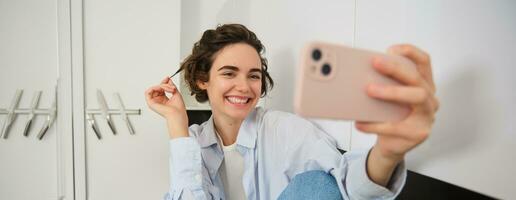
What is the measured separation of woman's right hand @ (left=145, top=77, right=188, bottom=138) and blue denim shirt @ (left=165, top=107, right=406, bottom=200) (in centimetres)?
3

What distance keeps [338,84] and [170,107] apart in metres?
0.59

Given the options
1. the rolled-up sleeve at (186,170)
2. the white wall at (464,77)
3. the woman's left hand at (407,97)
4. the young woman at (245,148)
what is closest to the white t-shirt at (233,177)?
the young woman at (245,148)

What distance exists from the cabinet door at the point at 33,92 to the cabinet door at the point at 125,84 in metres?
0.06

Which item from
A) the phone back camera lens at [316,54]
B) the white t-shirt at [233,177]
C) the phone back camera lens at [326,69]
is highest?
the phone back camera lens at [316,54]

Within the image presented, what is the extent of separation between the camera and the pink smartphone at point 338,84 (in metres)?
0.21

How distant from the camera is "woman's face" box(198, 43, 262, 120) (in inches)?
27.5

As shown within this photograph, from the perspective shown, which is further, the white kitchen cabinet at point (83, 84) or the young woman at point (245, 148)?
the white kitchen cabinet at point (83, 84)

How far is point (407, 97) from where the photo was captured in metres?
0.21

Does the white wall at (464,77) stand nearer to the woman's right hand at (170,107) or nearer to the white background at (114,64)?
the white background at (114,64)

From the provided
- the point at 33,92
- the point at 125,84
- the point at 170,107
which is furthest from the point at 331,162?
the point at 33,92

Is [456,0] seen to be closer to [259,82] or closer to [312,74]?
[312,74]

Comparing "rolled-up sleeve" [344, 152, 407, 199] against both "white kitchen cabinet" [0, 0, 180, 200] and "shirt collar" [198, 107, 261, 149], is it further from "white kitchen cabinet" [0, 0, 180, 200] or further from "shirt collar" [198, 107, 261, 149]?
"white kitchen cabinet" [0, 0, 180, 200]

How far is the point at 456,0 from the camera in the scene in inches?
12.7

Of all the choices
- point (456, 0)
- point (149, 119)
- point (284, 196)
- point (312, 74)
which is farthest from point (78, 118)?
point (456, 0)
